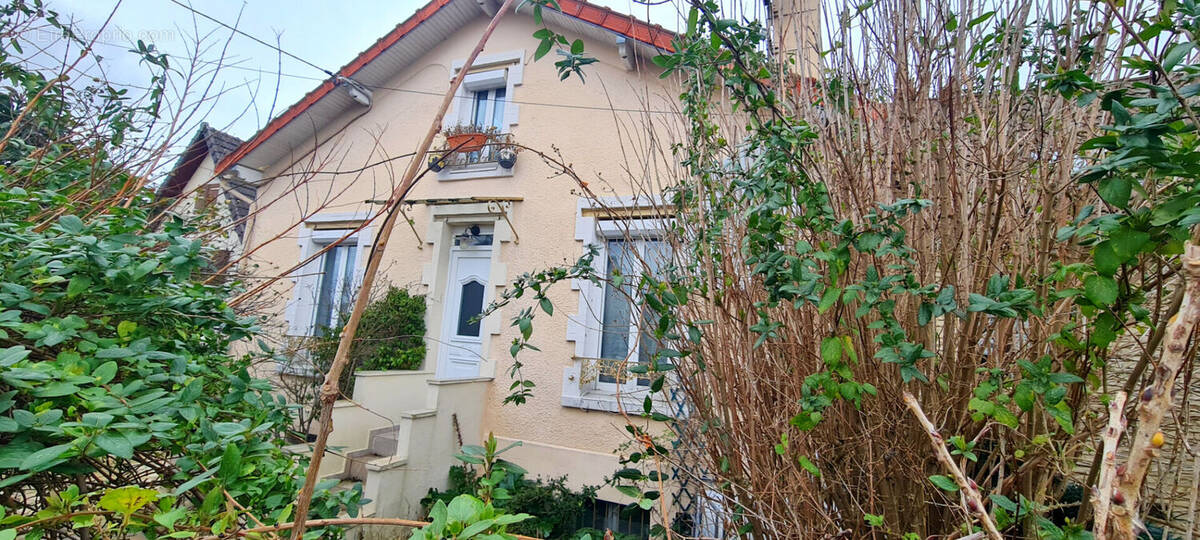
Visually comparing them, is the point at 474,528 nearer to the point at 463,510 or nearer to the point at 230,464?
the point at 463,510

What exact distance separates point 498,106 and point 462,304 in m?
2.70

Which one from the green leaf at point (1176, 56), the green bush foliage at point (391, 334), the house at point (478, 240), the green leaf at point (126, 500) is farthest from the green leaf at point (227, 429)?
the green bush foliage at point (391, 334)

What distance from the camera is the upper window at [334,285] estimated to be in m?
7.24

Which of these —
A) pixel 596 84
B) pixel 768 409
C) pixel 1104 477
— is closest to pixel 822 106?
pixel 768 409

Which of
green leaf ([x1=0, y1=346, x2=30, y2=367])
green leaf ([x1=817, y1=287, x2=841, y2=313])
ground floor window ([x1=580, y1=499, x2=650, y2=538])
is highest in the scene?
green leaf ([x1=817, y1=287, x2=841, y2=313])

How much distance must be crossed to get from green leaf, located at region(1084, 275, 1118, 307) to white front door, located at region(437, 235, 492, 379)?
246 inches

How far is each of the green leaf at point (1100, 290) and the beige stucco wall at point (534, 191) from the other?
4023mm

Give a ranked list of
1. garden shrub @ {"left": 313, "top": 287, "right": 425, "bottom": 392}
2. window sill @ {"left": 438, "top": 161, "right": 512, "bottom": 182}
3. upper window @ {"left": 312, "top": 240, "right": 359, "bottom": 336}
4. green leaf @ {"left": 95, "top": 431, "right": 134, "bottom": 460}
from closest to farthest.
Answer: green leaf @ {"left": 95, "top": 431, "right": 134, "bottom": 460}, garden shrub @ {"left": 313, "top": 287, "right": 425, "bottom": 392}, window sill @ {"left": 438, "top": 161, "right": 512, "bottom": 182}, upper window @ {"left": 312, "top": 240, "right": 359, "bottom": 336}

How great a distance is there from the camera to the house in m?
5.53

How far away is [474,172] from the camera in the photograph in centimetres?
705

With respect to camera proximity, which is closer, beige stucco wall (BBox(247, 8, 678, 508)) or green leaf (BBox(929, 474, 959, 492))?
green leaf (BBox(929, 474, 959, 492))

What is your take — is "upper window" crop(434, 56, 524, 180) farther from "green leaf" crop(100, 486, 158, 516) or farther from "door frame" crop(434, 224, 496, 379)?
"green leaf" crop(100, 486, 158, 516)

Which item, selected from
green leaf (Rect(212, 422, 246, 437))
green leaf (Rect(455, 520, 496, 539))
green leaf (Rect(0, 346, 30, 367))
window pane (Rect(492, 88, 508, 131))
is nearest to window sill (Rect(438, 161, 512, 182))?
window pane (Rect(492, 88, 508, 131))

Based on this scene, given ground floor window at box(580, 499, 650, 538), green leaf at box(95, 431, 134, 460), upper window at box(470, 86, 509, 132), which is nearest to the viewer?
green leaf at box(95, 431, 134, 460)
